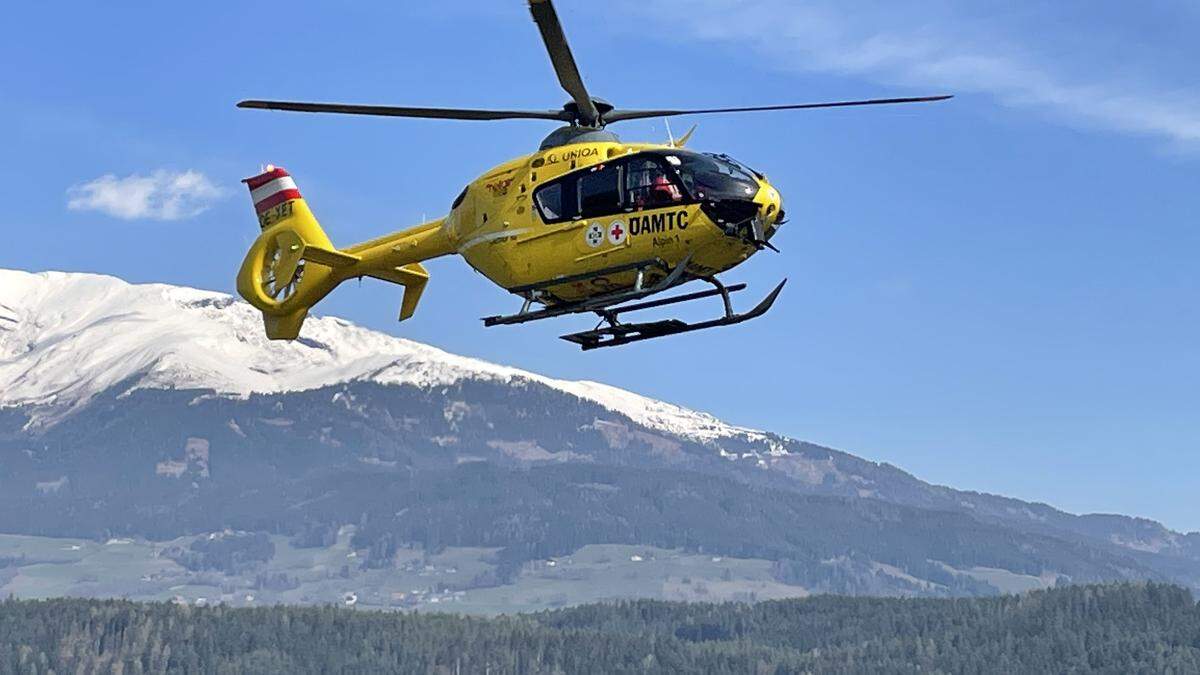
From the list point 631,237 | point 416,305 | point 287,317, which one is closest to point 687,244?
point 631,237

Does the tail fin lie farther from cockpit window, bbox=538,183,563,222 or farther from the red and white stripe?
cockpit window, bbox=538,183,563,222

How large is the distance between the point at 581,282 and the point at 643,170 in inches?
153

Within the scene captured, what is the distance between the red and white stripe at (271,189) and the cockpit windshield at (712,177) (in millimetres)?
21431

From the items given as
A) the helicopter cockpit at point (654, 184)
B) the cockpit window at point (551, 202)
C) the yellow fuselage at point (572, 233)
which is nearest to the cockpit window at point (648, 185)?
the helicopter cockpit at point (654, 184)

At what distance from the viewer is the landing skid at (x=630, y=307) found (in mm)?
49500

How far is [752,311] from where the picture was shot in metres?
49.4

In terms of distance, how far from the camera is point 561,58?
47312mm

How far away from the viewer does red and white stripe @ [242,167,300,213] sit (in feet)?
217

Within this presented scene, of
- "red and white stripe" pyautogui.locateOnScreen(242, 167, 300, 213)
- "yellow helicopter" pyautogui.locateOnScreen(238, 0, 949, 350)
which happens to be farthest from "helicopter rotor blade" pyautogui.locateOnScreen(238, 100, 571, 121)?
"red and white stripe" pyautogui.locateOnScreen(242, 167, 300, 213)

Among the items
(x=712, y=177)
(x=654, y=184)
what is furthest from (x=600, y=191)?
(x=712, y=177)

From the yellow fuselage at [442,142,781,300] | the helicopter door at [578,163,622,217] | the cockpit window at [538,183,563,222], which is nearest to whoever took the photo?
the yellow fuselage at [442,142,781,300]

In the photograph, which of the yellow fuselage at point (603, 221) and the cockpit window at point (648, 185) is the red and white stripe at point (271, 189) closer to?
the yellow fuselage at point (603, 221)

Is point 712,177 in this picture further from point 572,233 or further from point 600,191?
point 572,233

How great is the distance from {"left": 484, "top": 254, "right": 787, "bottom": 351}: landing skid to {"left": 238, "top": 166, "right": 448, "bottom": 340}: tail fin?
8.28m
